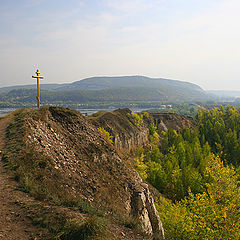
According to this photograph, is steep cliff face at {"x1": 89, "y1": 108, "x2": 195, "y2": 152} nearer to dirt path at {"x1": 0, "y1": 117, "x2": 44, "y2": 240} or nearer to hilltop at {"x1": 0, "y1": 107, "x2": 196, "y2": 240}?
hilltop at {"x1": 0, "y1": 107, "x2": 196, "y2": 240}

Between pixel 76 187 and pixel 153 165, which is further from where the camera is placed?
pixel 153 165

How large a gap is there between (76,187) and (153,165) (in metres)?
32.1

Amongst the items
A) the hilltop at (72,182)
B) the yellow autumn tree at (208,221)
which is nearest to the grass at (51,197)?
the hilltop at (72,182)

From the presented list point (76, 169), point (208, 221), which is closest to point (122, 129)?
point (208, 221)

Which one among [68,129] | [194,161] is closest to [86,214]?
[68,129]

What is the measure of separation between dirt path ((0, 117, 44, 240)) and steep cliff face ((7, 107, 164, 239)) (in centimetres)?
67

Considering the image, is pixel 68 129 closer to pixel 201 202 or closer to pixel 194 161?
pixel 201 202

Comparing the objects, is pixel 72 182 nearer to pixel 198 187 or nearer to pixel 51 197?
pixel 51 197

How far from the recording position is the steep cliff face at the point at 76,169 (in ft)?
40.8

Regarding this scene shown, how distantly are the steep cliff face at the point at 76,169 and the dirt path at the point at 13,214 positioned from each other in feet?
2.21

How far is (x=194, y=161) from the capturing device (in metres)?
55.2

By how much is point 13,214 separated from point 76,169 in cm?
791

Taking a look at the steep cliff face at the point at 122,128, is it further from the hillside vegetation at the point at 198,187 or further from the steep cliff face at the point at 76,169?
the steep cliff face at the point at 76,169

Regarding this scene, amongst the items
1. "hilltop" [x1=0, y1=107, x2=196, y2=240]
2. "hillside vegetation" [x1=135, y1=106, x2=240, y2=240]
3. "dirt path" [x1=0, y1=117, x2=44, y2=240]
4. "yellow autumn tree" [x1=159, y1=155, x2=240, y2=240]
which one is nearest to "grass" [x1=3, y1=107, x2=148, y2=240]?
"hilltop" [x1=0, y1=107, x2=196, y2=240]
